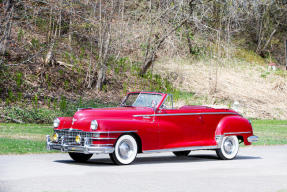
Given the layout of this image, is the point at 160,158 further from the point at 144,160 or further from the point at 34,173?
the point at 34,173

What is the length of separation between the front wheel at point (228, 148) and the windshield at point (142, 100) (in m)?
2.07

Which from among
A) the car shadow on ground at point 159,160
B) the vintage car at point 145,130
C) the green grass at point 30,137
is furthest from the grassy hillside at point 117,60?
the vintage car at point 145,130

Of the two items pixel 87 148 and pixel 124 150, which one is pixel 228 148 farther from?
pixel 87 148

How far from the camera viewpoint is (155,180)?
8.96 m

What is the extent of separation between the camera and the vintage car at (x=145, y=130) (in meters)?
10.8

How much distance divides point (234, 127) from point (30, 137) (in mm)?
6807

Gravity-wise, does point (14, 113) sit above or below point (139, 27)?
below

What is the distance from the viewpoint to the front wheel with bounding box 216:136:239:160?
12.9 m

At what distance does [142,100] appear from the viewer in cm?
1219

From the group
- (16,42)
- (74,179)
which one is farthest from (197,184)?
(16,42)

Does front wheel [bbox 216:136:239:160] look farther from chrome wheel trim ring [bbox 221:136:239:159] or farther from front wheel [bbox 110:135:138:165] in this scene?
front wheel [bbox 110:135:138:165]

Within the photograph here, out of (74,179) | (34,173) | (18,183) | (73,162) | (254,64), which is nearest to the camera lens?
(18,183)

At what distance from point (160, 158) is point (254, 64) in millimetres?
29553

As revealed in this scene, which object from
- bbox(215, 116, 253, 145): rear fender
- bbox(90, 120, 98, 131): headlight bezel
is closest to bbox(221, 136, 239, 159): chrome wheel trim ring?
bbox(215, 116, 253, 145): rear fender
